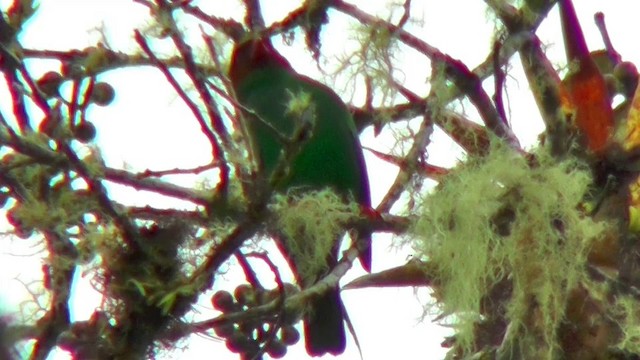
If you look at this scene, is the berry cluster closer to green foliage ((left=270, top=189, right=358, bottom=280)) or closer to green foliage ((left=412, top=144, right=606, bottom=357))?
green foliage ((left=270, top=189, right=358, bottom=280))

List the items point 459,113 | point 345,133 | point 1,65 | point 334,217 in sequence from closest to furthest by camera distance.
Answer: point 1,65 < point 334,217 < point 459,113 < point 345,133

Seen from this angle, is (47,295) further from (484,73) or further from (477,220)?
(484,73)

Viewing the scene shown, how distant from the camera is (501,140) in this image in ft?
5.21

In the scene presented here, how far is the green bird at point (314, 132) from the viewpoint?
7.32ft

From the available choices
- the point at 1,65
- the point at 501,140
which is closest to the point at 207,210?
the point at 1,65

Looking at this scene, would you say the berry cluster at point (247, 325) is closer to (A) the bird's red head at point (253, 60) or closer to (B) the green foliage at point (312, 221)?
(B) the green foliage at point (312, 221)

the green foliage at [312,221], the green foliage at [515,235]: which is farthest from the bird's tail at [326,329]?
the green foliage at [515,235]

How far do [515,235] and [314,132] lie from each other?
2.91 feet

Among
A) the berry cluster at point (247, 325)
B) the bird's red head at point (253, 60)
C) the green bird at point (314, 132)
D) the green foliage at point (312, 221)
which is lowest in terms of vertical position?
the berry cluster at point (247, 325)

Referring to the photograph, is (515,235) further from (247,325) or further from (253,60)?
(253,60)

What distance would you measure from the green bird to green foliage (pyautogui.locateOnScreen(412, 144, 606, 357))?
0.68 metres

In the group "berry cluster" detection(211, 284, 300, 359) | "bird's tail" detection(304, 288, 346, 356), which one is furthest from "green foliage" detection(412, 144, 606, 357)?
"bird's tail" detection(304, 288, 346, 356)

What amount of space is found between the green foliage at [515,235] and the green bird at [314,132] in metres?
0.68

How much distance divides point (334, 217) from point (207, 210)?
0.77 feet
